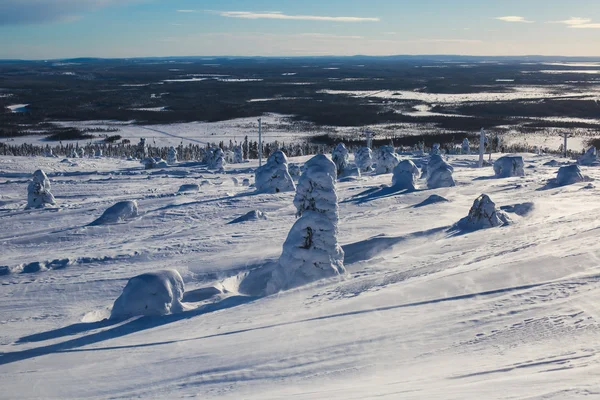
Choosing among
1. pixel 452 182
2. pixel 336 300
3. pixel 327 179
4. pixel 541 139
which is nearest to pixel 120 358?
pixel 336 300

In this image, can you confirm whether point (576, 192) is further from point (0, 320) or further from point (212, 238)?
point (0, 320)

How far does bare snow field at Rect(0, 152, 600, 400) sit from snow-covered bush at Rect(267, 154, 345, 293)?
1.52 feet

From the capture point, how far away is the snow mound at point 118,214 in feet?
64.5

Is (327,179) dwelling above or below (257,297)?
above

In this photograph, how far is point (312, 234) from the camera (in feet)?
41.9

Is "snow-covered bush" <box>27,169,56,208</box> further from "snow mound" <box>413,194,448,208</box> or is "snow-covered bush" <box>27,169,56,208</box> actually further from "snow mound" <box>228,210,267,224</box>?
"snow mound" <box>413,194,448,208</box>

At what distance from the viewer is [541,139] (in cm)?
7038

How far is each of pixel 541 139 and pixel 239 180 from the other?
49288 millimetres

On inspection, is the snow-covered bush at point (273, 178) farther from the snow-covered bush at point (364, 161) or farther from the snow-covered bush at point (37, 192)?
the snow-covered bush at point (364, 161)

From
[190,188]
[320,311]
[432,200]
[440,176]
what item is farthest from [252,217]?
[320,311]

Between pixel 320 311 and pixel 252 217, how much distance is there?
9523mm

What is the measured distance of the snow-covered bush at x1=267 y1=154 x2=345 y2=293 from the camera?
1268 cm

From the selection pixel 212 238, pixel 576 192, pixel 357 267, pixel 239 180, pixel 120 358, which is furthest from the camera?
pixel 239 180

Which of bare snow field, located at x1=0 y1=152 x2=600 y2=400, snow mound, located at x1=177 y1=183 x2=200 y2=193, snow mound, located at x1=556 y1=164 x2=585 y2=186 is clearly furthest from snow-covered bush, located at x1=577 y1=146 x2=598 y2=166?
snow mound, located at x1=177 y1=183 x2=200 y2=193
